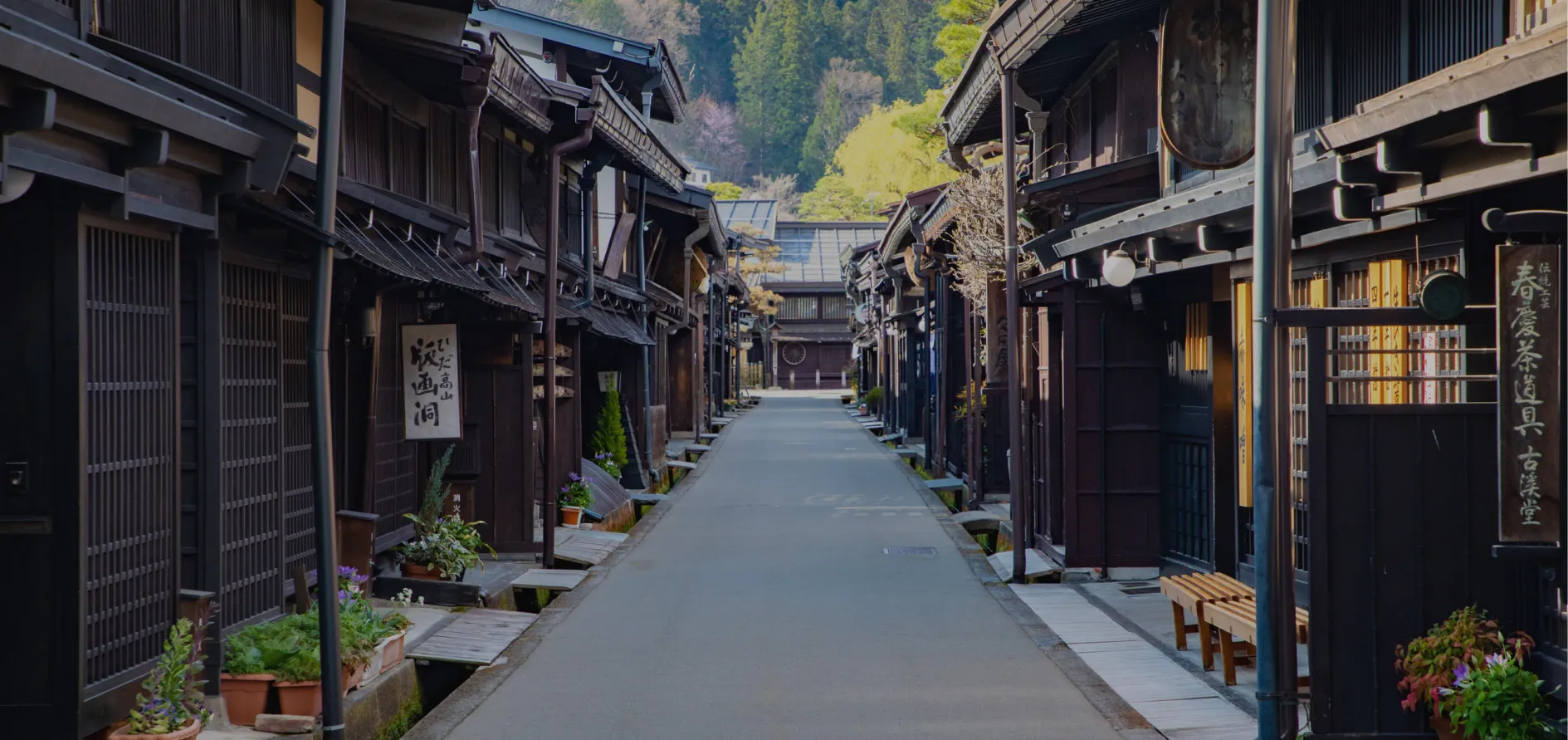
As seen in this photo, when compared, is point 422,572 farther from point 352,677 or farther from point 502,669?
point 352,677

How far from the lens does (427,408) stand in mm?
14992

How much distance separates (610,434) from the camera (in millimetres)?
26656

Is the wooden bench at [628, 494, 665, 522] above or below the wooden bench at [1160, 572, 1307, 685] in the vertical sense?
below

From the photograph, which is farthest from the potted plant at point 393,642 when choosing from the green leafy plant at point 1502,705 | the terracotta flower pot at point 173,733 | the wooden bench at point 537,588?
the green leafy plant at point 1502,705

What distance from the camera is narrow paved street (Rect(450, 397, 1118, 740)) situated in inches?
386

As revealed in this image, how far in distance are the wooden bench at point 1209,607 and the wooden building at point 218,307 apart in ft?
21.4

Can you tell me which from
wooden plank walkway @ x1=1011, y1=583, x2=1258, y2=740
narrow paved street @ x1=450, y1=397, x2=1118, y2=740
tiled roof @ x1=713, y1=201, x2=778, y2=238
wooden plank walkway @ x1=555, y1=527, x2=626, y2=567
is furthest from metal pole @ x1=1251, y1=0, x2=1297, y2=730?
tiled roof @ x1=713, y1=201, x2=778, y2=238

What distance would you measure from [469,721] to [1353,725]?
5653mm

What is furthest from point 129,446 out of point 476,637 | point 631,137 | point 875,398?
point 875,398

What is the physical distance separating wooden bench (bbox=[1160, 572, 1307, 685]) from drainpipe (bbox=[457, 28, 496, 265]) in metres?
8.00

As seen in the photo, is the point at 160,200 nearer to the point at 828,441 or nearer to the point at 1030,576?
the point at 1030,576

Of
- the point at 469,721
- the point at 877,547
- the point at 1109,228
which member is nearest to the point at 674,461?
the point at 877,547

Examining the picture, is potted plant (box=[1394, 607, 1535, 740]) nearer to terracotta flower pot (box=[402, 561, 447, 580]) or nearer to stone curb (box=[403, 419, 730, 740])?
stone curb (box=[403, 419, 730, 740])

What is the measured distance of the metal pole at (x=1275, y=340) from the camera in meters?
7.71
